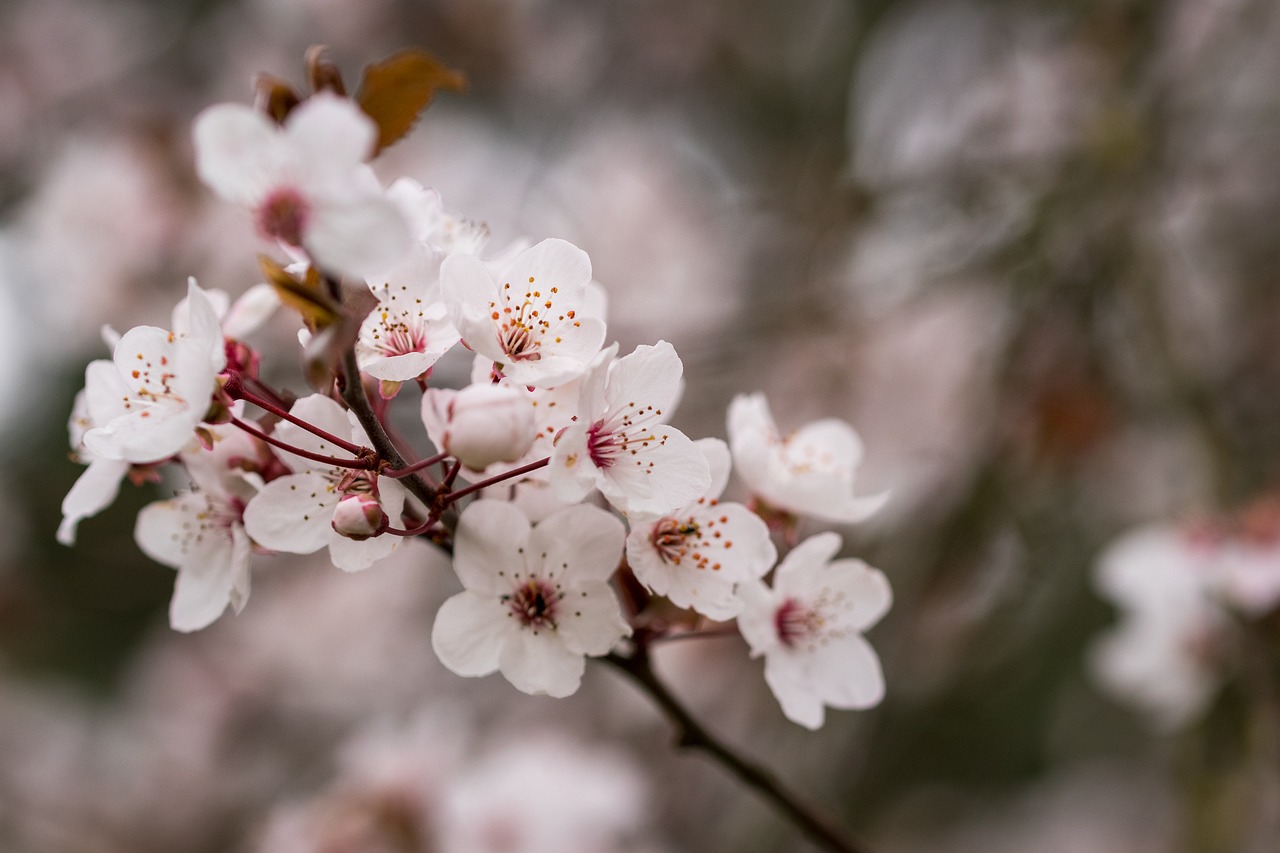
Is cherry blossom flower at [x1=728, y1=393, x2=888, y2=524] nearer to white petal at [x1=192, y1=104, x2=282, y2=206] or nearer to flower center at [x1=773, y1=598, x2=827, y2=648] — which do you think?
flower center at [x1=773, y1=598, x2=827, y2=648]

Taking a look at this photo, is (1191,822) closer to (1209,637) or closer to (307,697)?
(1209,637)

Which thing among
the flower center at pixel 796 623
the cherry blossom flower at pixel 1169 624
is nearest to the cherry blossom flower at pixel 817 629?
the flower center at pixel 796 623

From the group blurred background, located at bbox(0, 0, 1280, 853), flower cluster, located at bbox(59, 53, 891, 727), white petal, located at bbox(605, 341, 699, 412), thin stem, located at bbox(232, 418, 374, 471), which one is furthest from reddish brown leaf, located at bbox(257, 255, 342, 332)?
blurred background, located at bbox(0, 0, 1280, 853)

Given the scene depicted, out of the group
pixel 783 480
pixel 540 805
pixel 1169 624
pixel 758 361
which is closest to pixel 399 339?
pixel 783 480

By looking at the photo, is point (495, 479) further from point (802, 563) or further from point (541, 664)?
point (802, 563)

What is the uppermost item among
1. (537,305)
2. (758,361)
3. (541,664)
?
(758,361)

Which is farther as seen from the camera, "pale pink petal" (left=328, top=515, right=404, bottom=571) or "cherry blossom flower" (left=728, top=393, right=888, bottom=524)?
"cherry blossom flower" (left=728, top=393, right=888, bottom=524)
